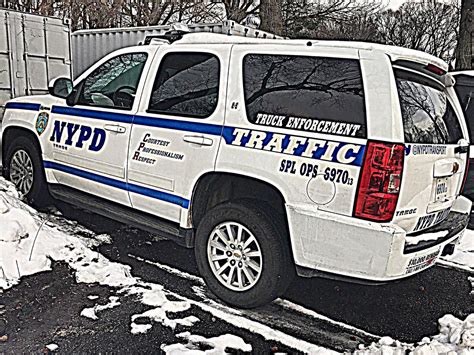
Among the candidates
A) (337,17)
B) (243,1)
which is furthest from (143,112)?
(337,17)

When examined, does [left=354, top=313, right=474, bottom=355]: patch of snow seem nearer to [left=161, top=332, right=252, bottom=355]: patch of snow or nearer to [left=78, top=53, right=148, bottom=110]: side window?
[left=161, top=332, right=252, bottom=355]: patch of snow

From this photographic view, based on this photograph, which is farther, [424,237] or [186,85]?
[186,85]

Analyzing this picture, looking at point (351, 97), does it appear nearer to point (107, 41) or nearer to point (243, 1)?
point (107, 41)

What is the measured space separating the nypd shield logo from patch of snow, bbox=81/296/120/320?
2.34 m

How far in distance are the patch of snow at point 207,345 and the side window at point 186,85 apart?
1.72m

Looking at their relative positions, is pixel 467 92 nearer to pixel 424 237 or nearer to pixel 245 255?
pixel 424 237

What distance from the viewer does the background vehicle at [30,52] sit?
8922mm

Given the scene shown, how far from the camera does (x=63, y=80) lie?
5445 millimetres

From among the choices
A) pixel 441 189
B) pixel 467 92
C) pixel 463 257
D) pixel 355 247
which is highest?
pixel 467 92

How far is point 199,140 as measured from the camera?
160 inches

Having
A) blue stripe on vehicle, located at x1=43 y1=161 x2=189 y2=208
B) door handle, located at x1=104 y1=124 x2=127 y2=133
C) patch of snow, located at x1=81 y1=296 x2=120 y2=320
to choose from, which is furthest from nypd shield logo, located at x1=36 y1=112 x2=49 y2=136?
patch of snow, located at x1=81 y1=296 x2=120 y2=320

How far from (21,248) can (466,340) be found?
375 centimetres

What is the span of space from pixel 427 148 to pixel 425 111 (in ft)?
1.05

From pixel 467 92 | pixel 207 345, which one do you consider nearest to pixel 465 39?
pixel 467 92
